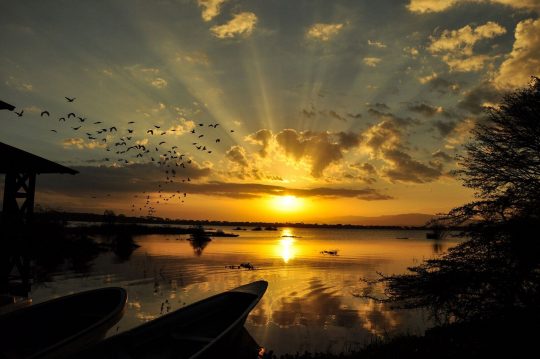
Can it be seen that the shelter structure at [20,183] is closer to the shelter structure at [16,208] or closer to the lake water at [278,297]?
the shelter structure at [16,208]

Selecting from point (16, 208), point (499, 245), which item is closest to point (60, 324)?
point (16, 208)

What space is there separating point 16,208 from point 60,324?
572 cm

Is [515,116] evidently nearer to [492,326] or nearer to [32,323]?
[492,326]

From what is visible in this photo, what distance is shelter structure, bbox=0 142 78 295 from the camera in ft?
47.4

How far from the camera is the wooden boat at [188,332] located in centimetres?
896

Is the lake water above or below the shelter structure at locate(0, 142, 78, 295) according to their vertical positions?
below

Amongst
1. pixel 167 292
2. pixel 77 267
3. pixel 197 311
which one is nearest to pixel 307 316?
pixel 197 311

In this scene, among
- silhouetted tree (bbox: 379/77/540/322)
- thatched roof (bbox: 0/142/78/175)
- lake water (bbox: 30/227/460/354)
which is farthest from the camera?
lake water (bbox: 30/227/460/354)

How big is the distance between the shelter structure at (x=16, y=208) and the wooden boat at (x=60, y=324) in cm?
368

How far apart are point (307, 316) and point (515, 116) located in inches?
489

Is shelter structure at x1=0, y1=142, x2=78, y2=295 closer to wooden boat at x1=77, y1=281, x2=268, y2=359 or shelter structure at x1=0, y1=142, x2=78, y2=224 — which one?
shelter structure at x1=0, y1=142, x2=78, y2=224

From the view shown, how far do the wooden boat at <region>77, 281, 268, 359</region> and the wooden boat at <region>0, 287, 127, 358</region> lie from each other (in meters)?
1.09

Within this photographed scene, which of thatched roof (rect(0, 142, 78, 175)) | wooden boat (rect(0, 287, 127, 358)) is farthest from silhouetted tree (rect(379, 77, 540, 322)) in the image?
thatched roof (rect(0, 142, 78, 175))

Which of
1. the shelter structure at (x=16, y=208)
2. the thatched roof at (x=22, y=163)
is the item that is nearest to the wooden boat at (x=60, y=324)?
the shelter structure at (x=16, y=208)
